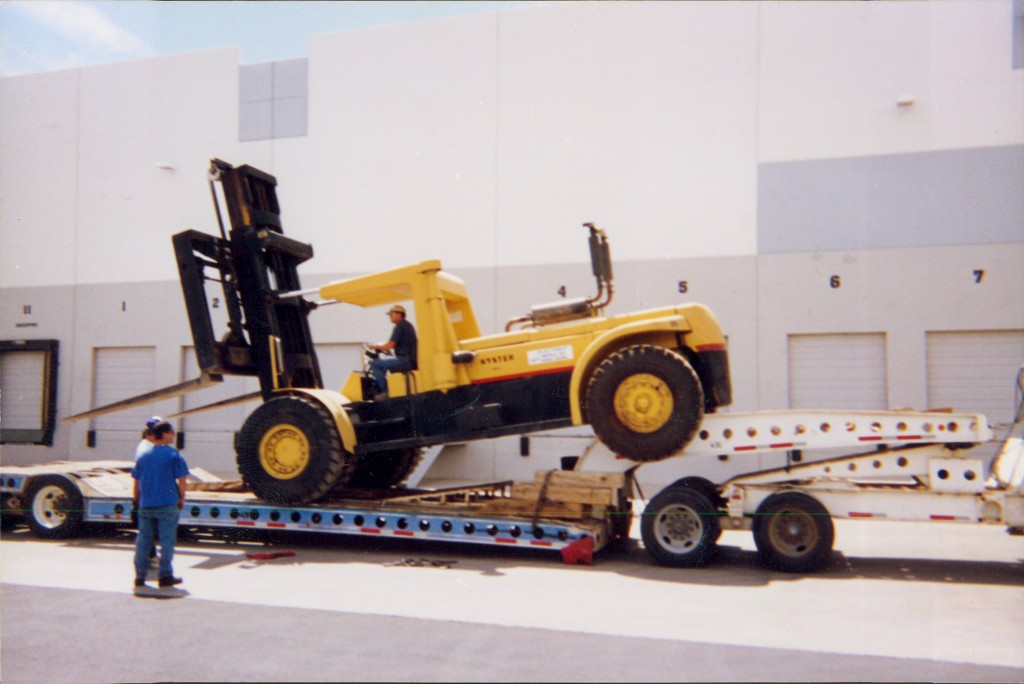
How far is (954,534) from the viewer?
10.8 m

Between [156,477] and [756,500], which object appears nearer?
[156,477]

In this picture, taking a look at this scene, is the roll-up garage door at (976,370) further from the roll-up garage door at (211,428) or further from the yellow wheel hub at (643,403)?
the roll-up garage door at (211,428)

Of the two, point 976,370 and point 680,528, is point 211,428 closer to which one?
point 680,528

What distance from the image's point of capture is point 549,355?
8688 millimetres

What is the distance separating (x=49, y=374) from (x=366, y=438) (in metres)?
7.98

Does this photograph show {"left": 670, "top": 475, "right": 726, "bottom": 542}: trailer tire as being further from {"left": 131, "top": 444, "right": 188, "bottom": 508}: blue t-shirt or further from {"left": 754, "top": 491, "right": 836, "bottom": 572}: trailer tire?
{"left": 131, "top": 444, "right": 188, "bottom": 508}: blue t-shirt

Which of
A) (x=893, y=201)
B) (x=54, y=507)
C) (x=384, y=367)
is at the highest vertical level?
(x=893, y=201)

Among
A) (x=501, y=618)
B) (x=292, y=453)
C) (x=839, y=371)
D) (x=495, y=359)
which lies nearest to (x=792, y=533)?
(x=501, y=618)

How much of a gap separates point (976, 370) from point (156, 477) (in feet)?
39.6

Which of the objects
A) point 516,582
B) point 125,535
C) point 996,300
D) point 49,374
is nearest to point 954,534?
point 996,300

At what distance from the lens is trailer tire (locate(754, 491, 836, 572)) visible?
25.9 ft

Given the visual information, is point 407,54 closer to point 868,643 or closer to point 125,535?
point 125,535

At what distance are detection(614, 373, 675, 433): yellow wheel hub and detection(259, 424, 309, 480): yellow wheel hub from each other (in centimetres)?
350

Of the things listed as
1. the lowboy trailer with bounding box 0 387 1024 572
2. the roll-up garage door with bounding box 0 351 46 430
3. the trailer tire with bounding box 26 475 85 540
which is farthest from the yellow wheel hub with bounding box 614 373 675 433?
the roll-up garage door with bounding box 0 351 46 430
